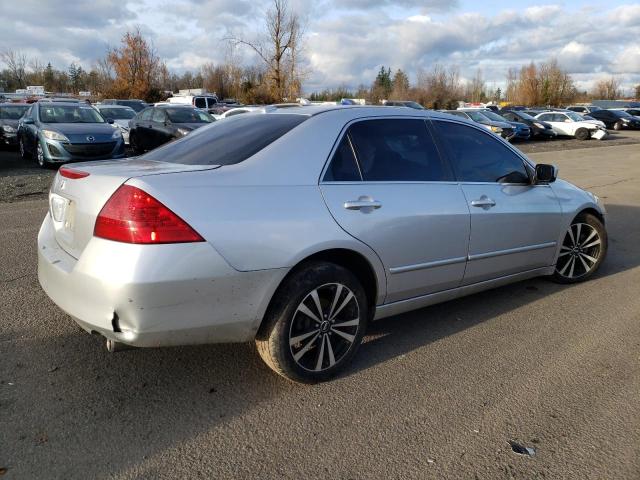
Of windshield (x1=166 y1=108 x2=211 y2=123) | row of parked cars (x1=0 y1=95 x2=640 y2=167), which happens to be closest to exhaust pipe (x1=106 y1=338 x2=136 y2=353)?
row of parked cars (x1=0 y1=95 x2=640 y2=167)

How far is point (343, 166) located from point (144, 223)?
4.19 feet

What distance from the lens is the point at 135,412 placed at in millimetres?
2875

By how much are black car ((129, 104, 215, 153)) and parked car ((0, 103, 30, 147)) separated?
334cm

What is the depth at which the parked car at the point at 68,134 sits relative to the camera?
38.5ft

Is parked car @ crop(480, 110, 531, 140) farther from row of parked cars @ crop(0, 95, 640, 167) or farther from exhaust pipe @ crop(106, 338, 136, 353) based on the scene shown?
exhaust pipe @ crop(106, 338, 136, 353)

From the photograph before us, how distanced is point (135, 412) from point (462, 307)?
Answer: 2.73 m

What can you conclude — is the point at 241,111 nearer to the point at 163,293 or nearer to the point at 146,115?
the point at 146,115

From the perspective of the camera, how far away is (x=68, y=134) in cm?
1172

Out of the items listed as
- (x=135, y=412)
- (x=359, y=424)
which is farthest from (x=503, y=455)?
(x=135, y=412)

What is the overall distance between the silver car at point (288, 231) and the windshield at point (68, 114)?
10.5 m

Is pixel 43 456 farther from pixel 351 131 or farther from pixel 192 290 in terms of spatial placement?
pixel 351 131

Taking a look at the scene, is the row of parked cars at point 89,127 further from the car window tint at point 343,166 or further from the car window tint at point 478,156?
the car window tint at point 478,156

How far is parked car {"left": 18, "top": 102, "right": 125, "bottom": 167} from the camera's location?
11.7 meters

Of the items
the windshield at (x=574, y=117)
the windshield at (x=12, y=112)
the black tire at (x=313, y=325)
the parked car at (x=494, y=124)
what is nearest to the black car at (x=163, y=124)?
the windshield at (x=12, y=112)
